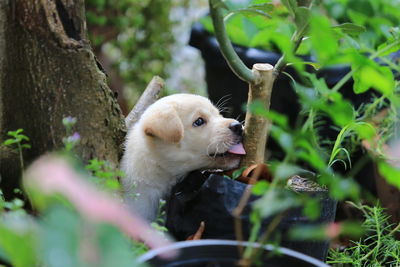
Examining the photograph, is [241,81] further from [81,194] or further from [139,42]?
[81,194]

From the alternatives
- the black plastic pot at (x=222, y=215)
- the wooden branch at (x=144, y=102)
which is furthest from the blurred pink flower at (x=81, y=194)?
the wooden branch at (x=144, y=102)

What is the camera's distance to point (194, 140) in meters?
1.60

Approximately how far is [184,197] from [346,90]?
3.99 feet

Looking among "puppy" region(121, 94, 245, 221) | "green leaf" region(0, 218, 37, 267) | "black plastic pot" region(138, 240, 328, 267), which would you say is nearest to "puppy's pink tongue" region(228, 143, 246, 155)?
"puppy" region(121, 94, 245, 221)

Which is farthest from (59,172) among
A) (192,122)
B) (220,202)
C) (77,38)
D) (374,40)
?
(374,40)

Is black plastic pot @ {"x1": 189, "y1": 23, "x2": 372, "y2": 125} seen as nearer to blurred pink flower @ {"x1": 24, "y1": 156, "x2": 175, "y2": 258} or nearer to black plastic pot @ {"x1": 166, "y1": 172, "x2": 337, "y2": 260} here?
black plastic pot @ {"x1": 166, "y1": 172, "x2": 337, "y2": 260}

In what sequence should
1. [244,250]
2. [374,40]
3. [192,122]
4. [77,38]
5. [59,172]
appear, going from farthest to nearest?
[374,40] < [192,122] < [77,38] < [244,250] < [59,172]

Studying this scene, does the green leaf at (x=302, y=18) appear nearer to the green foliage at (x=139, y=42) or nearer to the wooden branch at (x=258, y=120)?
the wooden branch at (x=258, y=120)

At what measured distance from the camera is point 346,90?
94.8 inches

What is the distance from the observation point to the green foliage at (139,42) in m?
3.29

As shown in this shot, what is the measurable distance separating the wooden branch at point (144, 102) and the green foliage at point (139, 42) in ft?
4.41

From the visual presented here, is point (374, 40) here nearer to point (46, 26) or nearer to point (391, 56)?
point (391, 56)

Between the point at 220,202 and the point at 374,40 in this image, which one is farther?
the point at 374,40

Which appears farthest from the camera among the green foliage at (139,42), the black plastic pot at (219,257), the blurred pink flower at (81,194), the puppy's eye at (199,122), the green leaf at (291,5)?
the green foliage at (139,42)
